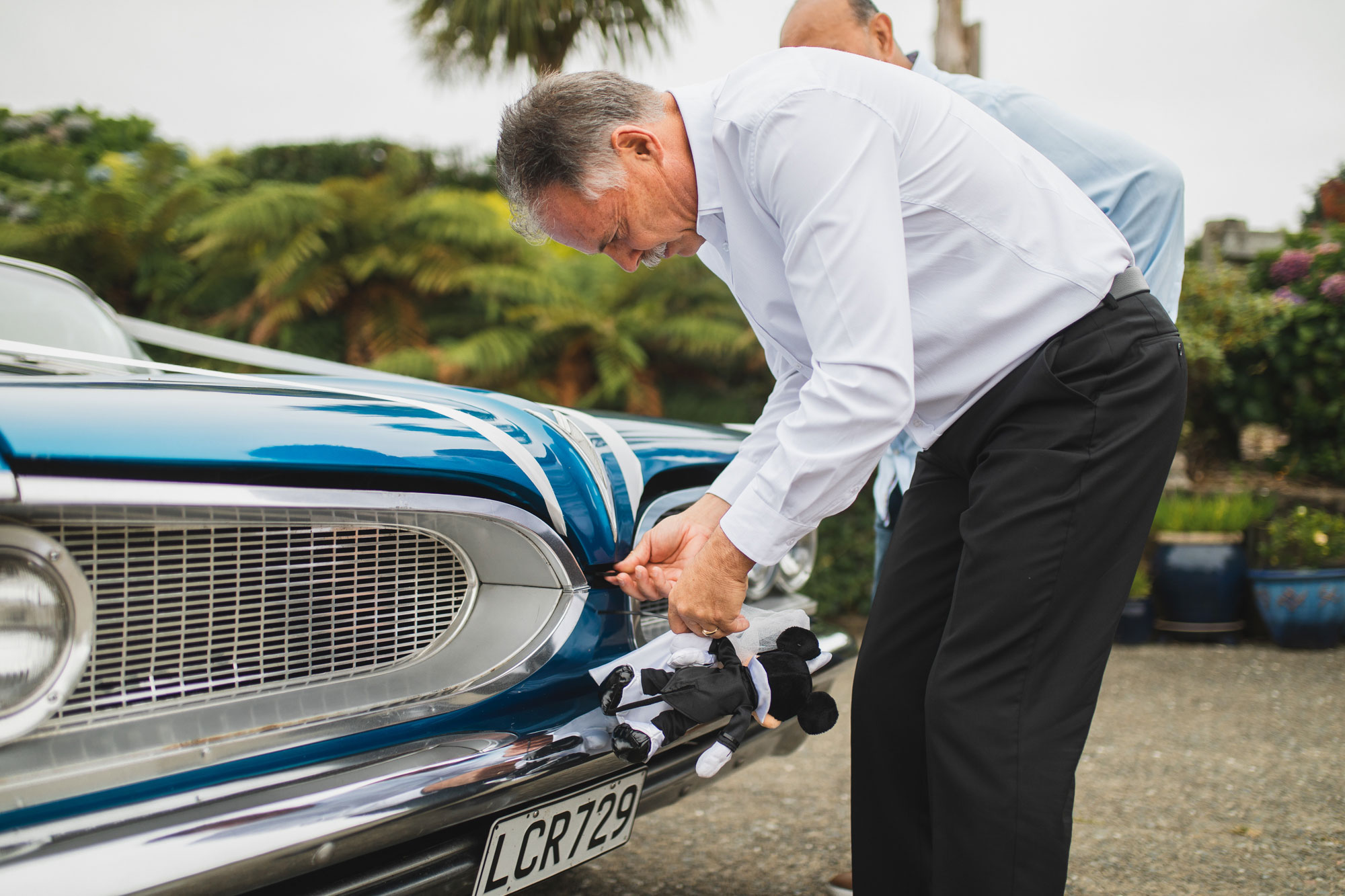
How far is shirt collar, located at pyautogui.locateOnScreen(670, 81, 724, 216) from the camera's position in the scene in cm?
142

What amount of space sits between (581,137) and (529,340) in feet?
13.6

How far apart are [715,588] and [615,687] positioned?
307 mm

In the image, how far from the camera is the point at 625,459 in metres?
1.80

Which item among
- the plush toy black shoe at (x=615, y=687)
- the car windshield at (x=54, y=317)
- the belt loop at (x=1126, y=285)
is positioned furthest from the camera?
the car windshield at (x=54, y=317)

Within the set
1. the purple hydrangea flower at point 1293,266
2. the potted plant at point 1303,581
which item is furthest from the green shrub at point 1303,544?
the purple hydrangea flower at point 1293,266

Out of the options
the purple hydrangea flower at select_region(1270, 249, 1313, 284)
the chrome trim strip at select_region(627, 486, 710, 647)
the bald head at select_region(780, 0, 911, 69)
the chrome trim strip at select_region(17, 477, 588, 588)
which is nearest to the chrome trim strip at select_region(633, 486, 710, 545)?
the chrome trim strip at select_region(627, 486, 710, 647)

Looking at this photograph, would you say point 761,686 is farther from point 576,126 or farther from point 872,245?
point 576,126

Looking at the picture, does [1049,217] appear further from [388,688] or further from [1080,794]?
[1080,794]

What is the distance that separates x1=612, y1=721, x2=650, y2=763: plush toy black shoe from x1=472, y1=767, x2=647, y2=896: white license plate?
0.42 feet

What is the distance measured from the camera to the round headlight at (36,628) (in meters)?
1.12

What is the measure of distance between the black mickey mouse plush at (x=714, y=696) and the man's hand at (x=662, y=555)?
0.13 m

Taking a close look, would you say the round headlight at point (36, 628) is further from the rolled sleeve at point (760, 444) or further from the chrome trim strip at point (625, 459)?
the rolled sleeve at point (760, 444)

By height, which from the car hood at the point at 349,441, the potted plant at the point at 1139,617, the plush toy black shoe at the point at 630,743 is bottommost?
the potted plant at the point at 1139,617

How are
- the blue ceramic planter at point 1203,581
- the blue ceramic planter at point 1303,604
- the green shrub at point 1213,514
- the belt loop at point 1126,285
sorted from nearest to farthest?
1. the belt loop at point 1126,285
2. the blue ceramic planter at point 1303,604
3. the blue ceramic planter at point 1203,581
4. the green shrub at point 1213,514
